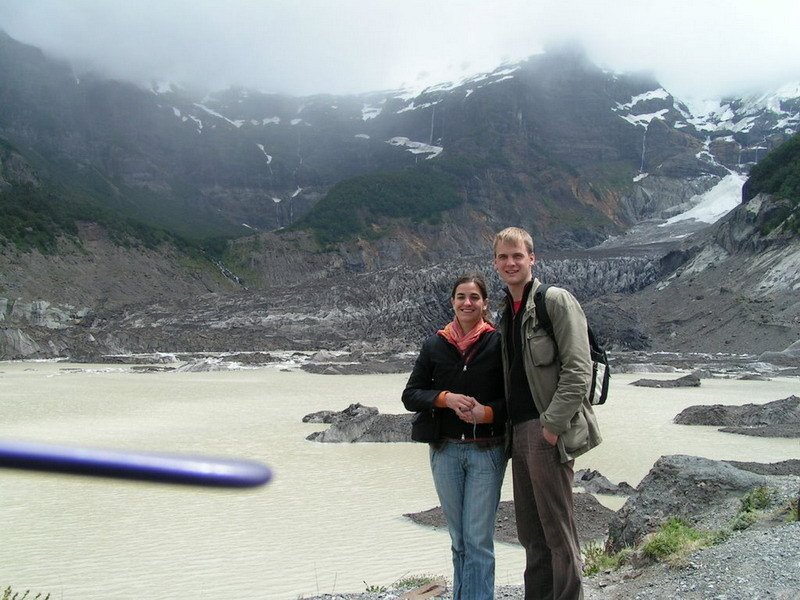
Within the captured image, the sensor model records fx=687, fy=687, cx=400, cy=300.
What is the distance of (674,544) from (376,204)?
11476 cm

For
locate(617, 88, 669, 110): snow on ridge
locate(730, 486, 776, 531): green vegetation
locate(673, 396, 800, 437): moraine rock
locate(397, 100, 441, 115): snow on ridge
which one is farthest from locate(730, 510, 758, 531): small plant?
locate(617, 88, 669, 110): snow on ridge

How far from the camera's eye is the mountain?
71062mm

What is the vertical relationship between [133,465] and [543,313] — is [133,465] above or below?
below

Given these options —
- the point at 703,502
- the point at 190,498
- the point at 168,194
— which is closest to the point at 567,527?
the point at 703,502

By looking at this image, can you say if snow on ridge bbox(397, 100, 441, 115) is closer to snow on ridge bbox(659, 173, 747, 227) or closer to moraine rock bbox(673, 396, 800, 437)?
snow on ridge bbox(659, 173, 747, 227)

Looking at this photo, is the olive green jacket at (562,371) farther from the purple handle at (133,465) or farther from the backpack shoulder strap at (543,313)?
the purple handle at (133,465)

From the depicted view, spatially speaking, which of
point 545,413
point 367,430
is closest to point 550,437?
point 545,413

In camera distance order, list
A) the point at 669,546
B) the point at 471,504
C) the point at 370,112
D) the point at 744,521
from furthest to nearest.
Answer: the point at 370,112 < the point at 744,521 < the point at 669,546 < the point at 471,504

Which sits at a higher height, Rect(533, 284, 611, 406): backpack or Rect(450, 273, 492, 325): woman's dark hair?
Rect(450, 273, 492, 325): woman's dark hair

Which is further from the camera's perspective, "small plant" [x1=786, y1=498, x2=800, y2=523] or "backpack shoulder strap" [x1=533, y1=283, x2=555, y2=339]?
"small plant" [x1=786, y1=498, x2=800, y2=523]

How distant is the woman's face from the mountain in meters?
55.4

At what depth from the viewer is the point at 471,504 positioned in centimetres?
411

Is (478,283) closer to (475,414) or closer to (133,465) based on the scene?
(475,414)

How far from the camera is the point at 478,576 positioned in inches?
162
